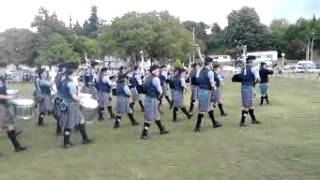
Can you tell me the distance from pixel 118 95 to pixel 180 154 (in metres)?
4.80

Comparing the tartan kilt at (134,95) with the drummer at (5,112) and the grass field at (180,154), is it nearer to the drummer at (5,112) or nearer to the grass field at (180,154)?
the grass field at (180,154)

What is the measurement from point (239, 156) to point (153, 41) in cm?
4089

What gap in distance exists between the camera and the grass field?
26.8ft

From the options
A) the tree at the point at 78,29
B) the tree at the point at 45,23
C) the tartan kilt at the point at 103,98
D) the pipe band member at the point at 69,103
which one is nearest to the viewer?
the pipe band member at the point at 69,103

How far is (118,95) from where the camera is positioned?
1408cm

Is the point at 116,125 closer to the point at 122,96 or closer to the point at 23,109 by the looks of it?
the point at 122,96

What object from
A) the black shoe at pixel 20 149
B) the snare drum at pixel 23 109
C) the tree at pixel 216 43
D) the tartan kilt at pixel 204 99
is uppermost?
the tree at pixel 216 43

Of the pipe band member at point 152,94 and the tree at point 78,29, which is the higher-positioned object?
the tree at point 78,29

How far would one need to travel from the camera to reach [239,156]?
9266mm

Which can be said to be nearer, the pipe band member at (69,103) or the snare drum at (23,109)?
the pipe band member at (69,103)

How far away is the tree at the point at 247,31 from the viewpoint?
77.1m

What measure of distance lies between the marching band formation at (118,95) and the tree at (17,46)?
44120 mm

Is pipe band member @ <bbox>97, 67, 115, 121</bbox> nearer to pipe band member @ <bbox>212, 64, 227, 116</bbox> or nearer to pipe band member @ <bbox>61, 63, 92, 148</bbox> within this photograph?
pipe band member @ <bbox>212, 64, 227, 116</bbox>

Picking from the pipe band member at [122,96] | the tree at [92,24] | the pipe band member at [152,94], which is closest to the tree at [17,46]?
the tree at [92,24]
